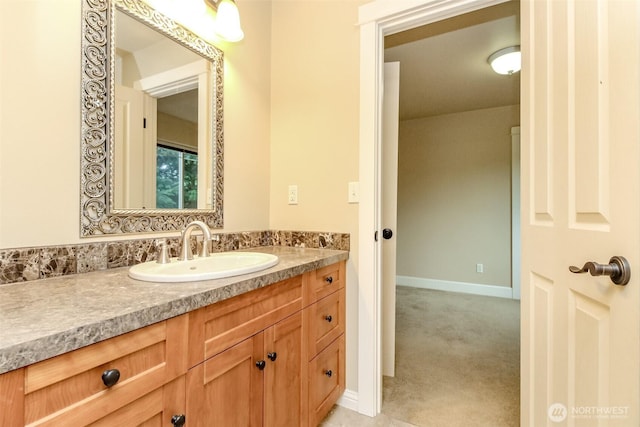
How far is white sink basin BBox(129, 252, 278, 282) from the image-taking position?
2.89 ft

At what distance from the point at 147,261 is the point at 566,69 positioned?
1.62m

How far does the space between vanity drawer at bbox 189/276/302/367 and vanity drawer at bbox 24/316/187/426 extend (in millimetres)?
47

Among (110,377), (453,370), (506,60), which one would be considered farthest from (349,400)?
(506,60)

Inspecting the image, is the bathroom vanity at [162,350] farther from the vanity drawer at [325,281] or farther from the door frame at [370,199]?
the door frame at [370,199]

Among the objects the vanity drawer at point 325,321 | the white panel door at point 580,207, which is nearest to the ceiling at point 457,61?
the white panel door at point 580,207

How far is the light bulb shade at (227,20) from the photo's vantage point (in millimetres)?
1397

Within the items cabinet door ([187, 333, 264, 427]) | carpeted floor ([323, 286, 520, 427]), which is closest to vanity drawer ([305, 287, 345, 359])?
cabinet door ([187, 333, 264, 427])

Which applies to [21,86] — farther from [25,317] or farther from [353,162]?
[353,162]

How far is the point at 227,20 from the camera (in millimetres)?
1405

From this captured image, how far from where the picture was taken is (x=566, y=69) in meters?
0.87

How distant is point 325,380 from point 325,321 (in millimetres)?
294

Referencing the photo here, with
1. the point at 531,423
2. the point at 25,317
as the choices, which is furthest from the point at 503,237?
the point at 25,317

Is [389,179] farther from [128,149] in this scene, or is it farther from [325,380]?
[128,149]

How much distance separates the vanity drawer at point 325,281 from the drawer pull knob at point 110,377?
2.51 feet
